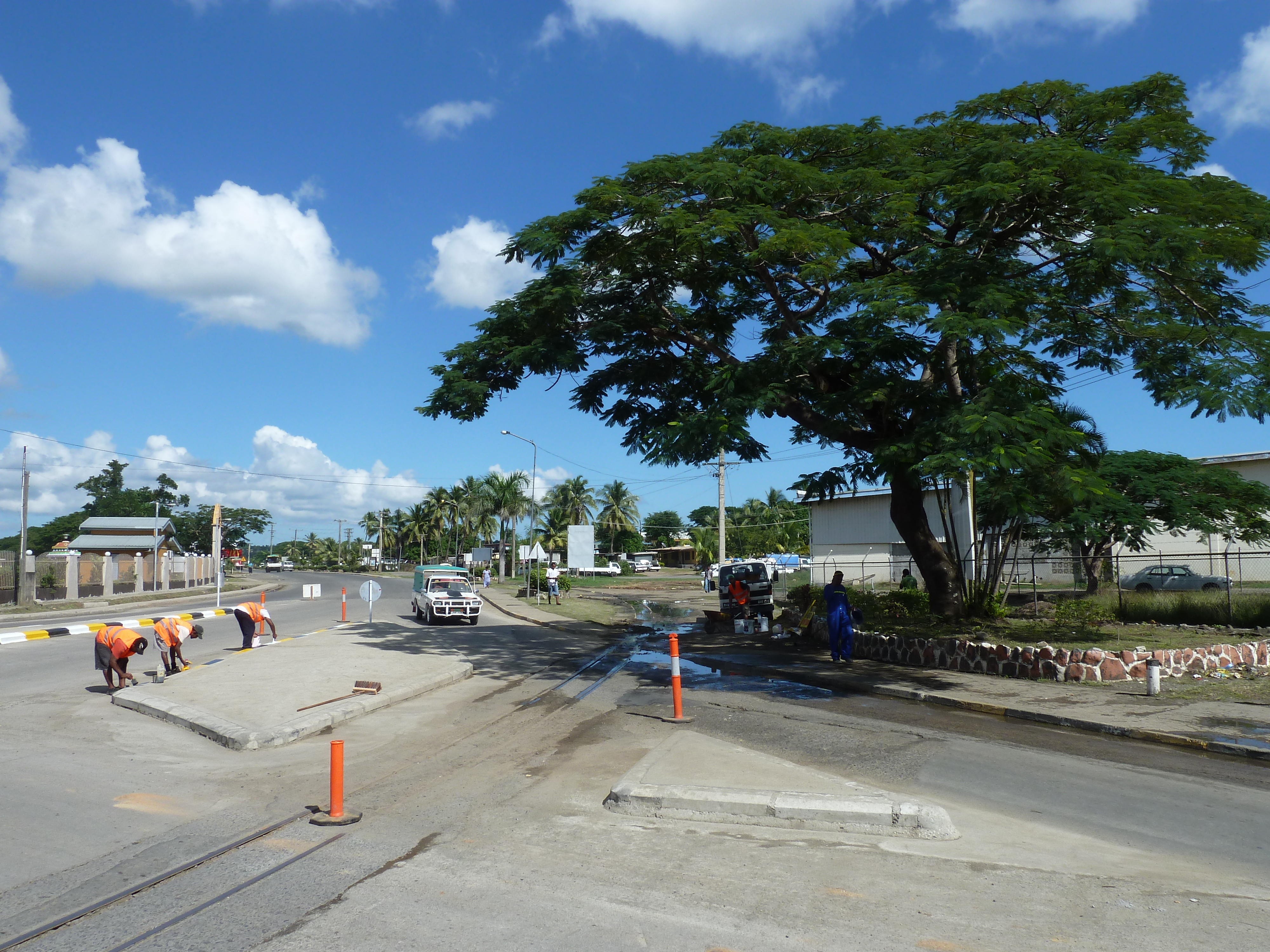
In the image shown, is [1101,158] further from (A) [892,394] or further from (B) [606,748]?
(B) [606,748]

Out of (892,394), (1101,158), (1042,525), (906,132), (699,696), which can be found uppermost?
(906,132)

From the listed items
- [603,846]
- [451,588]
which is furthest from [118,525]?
[603,846]

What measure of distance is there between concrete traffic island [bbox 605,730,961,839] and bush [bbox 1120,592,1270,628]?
15410 millimetres

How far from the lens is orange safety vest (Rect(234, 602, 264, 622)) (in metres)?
17.6

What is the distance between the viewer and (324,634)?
73.5 ft

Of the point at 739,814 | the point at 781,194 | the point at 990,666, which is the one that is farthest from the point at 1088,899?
the point at 781,194

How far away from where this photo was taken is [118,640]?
12477 millimetres

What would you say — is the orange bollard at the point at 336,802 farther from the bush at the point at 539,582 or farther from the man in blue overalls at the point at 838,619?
the bush at the point at 539,582

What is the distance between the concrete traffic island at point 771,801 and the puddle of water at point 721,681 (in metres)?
5.11

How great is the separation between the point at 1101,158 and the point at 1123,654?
750 centimetres

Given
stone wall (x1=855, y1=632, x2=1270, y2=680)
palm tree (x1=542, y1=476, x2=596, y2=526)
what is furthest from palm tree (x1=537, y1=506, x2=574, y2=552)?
stone wall (x1=855, y1=632, x2=1270, y2=680)

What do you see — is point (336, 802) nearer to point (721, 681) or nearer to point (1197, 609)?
point (721, 681)

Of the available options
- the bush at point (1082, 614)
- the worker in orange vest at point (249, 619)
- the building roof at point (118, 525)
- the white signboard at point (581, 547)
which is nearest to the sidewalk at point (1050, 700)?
the bush at point (1082, 614)

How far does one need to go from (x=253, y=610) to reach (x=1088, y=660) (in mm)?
15569
